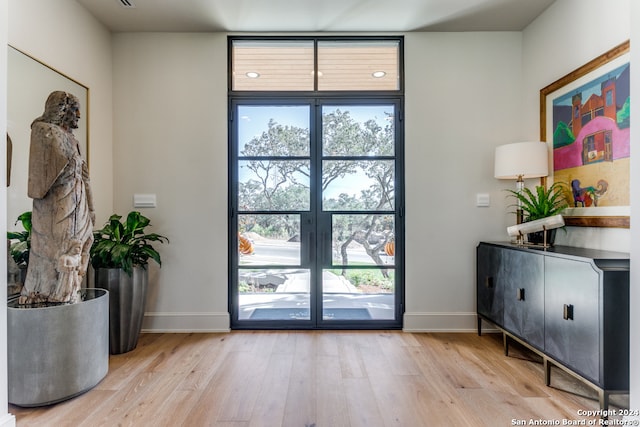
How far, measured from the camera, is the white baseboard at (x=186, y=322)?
3150mm

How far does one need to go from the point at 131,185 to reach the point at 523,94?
367 cm

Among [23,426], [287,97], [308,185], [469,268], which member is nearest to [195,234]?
[308,185]

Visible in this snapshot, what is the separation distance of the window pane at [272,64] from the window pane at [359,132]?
0.41 m

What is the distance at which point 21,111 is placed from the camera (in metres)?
2.15

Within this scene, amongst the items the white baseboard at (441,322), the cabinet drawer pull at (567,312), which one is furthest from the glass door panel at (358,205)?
the cabinet drawer pull at (567,312)

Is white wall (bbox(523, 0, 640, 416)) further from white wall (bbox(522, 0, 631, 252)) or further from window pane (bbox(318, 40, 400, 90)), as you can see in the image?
window pane (bbox(318, 40, 400, 90))

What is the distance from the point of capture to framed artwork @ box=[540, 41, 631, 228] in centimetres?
208

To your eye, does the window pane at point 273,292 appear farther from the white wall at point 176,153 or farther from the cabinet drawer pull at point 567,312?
the cabinet drawer pull at point 567,312

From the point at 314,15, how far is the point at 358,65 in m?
0.59

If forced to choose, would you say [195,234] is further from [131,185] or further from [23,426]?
[23,426]

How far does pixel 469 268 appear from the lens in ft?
10.4

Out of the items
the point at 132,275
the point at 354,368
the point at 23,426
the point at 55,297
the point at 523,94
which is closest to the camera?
the point at 23,426

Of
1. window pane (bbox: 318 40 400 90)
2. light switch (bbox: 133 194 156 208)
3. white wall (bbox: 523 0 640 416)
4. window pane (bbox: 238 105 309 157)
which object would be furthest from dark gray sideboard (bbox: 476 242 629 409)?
light switch (bbox: 133 194 156 208)

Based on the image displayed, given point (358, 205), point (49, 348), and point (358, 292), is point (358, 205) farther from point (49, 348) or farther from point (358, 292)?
point (49, 348)
